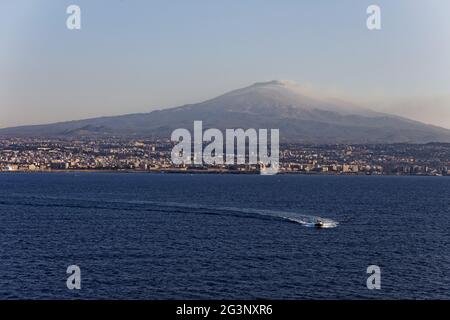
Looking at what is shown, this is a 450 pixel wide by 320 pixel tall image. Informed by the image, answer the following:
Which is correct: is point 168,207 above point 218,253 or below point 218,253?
below

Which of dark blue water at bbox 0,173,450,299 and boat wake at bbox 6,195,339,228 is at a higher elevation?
dark blue water at bbox 0,173,450,299

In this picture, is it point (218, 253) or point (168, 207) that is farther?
point (168, 207)

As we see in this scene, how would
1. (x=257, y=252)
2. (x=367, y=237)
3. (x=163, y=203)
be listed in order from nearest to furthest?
(x=257, y=252) < (x=367, y=237) < (x=163, y=203)

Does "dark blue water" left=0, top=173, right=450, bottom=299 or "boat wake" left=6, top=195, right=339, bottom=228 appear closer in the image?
"dark blue water" left=0, top=173, right=450, bottom=299

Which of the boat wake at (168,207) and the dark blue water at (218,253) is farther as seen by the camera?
the boat wake at (168,207)

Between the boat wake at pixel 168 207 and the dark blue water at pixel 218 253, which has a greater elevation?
the dark blue water at pixel 218 253

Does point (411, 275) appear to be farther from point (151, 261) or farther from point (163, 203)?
point (163, 203)

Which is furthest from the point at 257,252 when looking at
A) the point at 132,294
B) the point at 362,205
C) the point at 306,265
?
the point at 362,205
